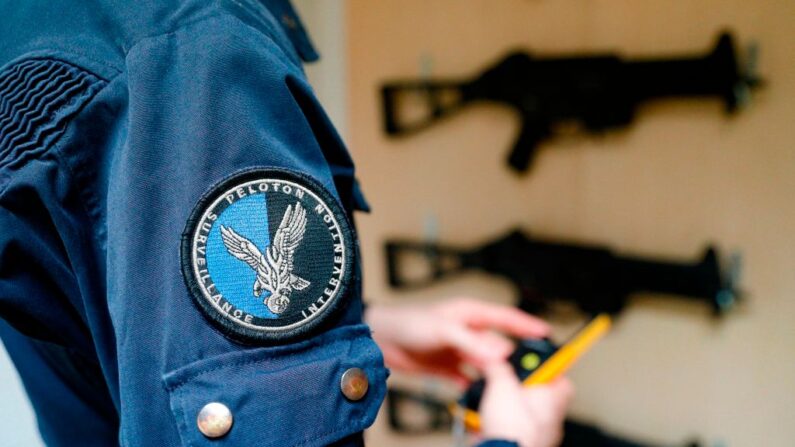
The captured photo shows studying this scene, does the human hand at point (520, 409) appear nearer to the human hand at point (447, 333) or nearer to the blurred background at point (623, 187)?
the human hand at point (447, 333)

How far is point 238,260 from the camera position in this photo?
27 cm

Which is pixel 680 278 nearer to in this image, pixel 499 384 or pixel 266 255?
pixel 499 384

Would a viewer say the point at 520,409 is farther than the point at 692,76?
No

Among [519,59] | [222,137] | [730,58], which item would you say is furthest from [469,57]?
[222,137]

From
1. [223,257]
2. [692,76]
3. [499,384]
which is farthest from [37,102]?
[692,76]

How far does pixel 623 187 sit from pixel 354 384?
0.80m

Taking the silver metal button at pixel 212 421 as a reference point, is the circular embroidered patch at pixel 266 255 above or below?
above

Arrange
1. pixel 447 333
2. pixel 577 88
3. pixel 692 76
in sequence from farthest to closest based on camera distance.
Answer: pixel 577 88
pixel 692 76
pixel 447 333

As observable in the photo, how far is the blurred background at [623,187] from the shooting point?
0.84 m

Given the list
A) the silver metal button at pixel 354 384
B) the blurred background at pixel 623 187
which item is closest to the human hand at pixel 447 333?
the silver metal button at pixel 354 384

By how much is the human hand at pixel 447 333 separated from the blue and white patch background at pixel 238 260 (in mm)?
284

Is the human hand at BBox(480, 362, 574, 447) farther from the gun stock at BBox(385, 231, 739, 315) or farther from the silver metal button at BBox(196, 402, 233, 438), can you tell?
the gun stock at BBox(385, 231, 739, 315)

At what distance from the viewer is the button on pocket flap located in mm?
260

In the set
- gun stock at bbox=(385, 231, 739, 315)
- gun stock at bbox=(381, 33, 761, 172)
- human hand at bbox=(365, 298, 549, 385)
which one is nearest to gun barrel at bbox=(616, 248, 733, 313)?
gun stock at bbox=(385, 231, 739, 315)
